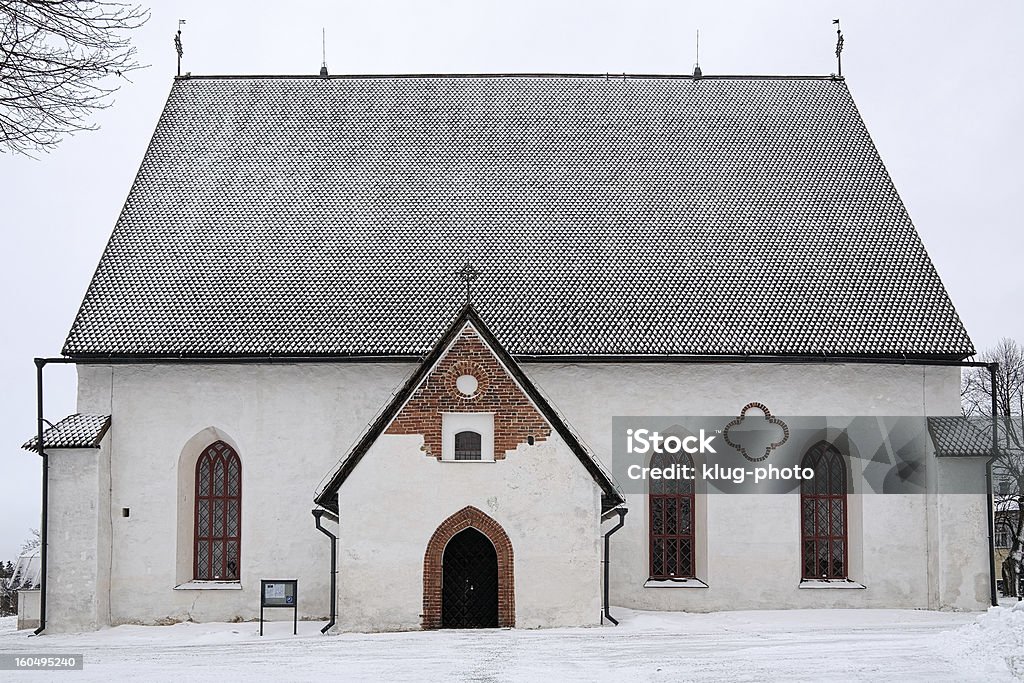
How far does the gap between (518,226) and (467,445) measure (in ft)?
21.3

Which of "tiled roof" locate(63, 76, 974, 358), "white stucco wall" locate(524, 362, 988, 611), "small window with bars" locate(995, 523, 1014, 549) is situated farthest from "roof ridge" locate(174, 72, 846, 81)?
"small window with bars" locate(995, 523, 1014, 549)

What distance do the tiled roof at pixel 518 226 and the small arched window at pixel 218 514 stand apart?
2342 millimetres

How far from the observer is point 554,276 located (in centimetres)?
2525

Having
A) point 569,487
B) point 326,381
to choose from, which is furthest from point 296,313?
point 569,487

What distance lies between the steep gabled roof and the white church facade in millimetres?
41

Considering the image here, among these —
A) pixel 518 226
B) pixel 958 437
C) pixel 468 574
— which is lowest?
pixel 468 574

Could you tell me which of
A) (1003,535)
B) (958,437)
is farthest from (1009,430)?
(958,437)

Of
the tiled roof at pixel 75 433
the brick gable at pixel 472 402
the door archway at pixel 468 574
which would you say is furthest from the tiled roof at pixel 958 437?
the tiled roof at pixel 75 433

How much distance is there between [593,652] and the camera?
18359 millimetres

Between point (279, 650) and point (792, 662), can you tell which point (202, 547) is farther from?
point (792, 662)

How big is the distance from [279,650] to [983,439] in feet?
46.0

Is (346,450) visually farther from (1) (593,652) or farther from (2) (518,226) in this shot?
(1) (593,652)

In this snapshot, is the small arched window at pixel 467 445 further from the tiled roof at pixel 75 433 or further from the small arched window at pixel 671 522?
the tiled roof at pixel 75 433

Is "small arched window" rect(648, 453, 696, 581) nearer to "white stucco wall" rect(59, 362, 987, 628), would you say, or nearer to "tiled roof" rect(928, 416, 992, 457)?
"white stucco wall" rect(59, 362, 987, 628)
